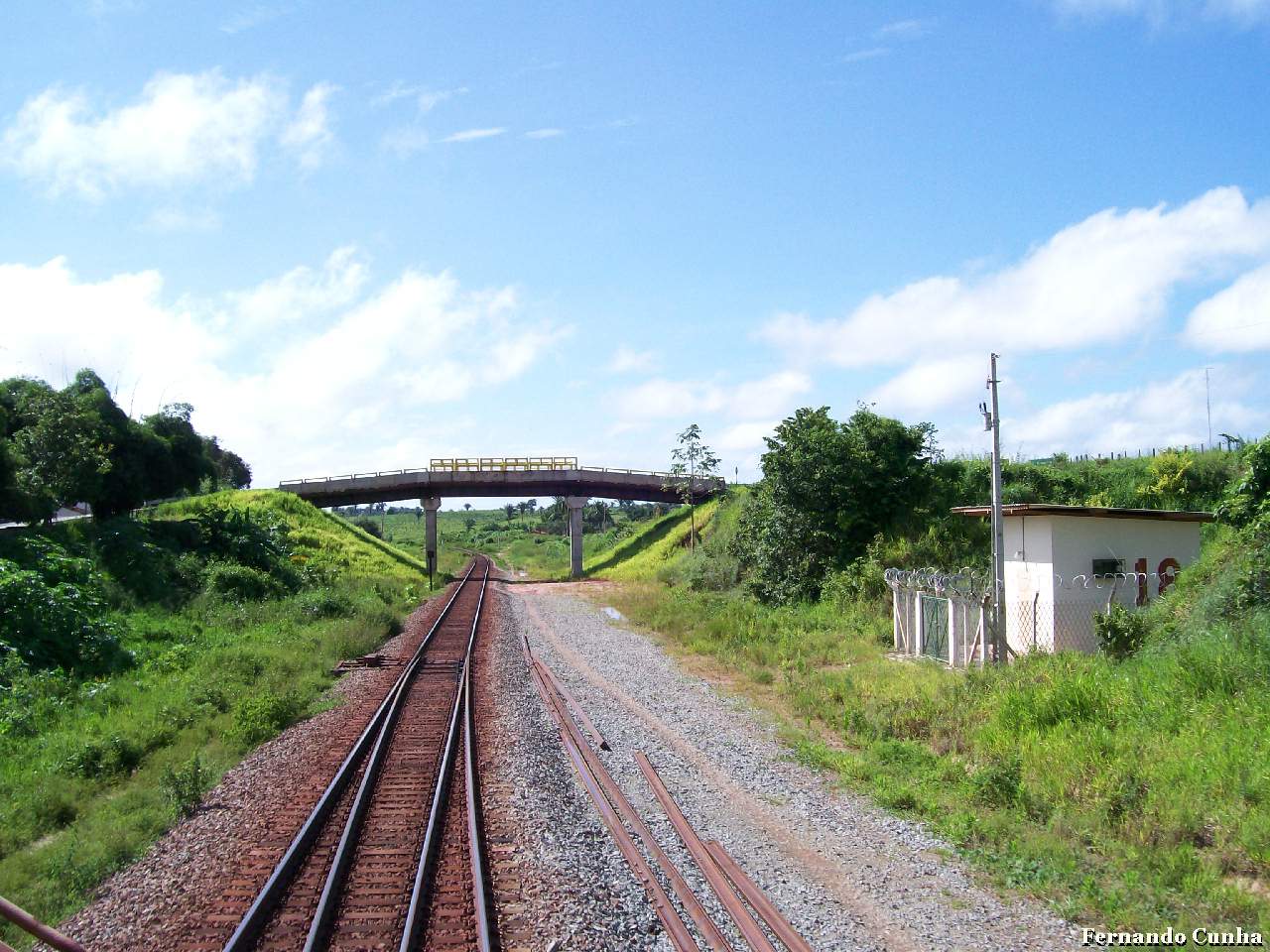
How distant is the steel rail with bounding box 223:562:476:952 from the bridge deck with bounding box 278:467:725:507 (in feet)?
135

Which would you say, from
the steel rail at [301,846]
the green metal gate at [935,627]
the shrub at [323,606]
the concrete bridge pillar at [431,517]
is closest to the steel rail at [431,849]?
the steel rail at [301,846]

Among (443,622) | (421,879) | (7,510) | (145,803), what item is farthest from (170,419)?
(421,879)

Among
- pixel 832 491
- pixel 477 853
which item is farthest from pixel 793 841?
pixel 832 491

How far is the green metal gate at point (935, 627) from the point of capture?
16.4m

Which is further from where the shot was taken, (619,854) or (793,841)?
(793,841)

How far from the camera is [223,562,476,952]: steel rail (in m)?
6.46

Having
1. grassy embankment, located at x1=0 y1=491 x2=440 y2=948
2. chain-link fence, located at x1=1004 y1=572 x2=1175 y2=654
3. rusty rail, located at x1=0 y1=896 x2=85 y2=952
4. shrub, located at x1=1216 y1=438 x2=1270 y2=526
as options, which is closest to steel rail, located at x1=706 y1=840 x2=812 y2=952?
rusty rail, located at x1=0 y1=896 x2=85 y2=952

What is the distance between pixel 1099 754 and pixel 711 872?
4.65 meters

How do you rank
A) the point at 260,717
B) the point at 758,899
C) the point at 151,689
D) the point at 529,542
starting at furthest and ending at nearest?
the point at 529,542
the point at 151,689
the point at 260,717
the point at 758,899

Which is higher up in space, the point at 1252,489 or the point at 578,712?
the point at 1252,489

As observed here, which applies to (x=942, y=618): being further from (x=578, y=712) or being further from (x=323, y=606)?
(x=323, y=606)

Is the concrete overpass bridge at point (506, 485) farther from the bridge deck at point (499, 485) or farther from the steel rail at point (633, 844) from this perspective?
the steel rail at point (633, 844)

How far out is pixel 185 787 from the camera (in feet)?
32.3

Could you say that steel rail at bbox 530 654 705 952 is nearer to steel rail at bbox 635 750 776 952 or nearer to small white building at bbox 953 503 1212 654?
steel rail at bbox 635 750 776 952
